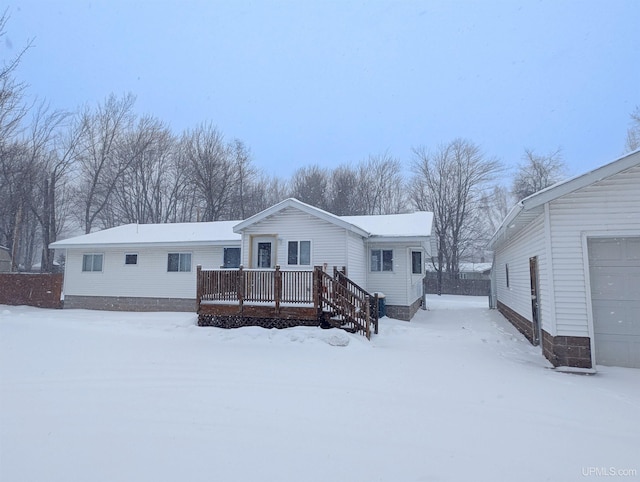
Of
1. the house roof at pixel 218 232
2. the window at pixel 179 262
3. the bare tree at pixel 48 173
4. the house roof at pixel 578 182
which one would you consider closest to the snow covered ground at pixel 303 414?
the house roof at pixel 578 182

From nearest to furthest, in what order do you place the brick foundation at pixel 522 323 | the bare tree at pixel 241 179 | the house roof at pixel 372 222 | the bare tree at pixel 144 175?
the brick foundation at pixel 522 323 → the house roof at pixel 372 222 → the bare tree at pixel 144 175 → the bare tree at pixel 241 179

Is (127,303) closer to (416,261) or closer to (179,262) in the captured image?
(179,262)

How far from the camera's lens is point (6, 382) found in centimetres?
544

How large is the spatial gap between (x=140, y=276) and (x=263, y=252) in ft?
21.7

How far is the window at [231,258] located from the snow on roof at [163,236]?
19.6 inches

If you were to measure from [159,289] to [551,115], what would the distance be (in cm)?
4417

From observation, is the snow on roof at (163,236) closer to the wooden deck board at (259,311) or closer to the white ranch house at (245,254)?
the white ranch house at (245,254)

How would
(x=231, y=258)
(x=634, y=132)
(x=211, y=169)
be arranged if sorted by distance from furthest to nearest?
(x=211, y=169)
(x=634, y=132)
(x=231, y=258)

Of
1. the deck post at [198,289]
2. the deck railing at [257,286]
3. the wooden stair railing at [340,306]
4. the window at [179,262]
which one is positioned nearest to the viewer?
the wooden stair railing at [340,306]

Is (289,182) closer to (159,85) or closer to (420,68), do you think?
(159,85)

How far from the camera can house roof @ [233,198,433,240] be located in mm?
12320

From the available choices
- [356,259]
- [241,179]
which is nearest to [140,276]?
[356,259]

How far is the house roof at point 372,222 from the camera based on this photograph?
12.3 metres

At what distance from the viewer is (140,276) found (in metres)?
16.1
